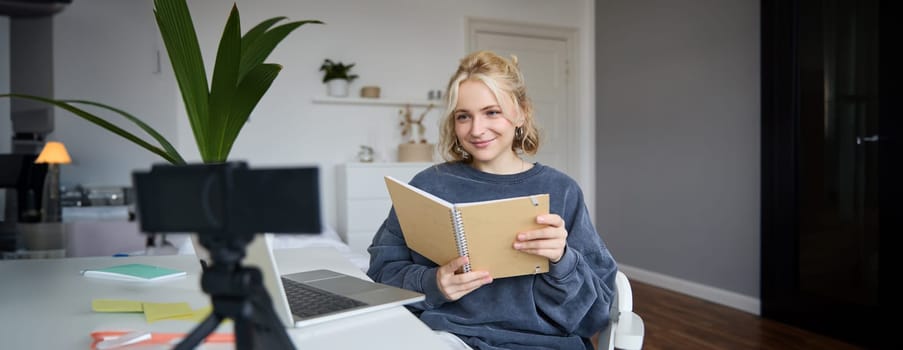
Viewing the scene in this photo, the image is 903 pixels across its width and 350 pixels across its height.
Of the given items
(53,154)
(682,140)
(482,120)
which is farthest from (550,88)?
(482,120)

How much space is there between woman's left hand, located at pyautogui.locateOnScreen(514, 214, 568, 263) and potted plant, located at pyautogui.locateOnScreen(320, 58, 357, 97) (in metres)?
3.04

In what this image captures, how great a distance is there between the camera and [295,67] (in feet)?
12.6

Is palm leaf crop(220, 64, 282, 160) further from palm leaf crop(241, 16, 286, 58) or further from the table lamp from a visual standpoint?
the table lamp

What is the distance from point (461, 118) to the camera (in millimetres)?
1309

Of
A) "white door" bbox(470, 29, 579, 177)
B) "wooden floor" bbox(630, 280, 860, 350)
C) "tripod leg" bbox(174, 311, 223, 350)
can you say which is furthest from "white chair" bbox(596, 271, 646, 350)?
"white door" bbox(470, 29, 579, 177)

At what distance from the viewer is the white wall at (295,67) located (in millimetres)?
3273

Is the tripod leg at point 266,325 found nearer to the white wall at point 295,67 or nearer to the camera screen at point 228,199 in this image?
the camera screen at point 228,199

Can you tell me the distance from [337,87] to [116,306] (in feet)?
10.1

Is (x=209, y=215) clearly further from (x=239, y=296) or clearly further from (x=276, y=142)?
(x=276, y=142)

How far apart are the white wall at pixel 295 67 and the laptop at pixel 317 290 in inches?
103
